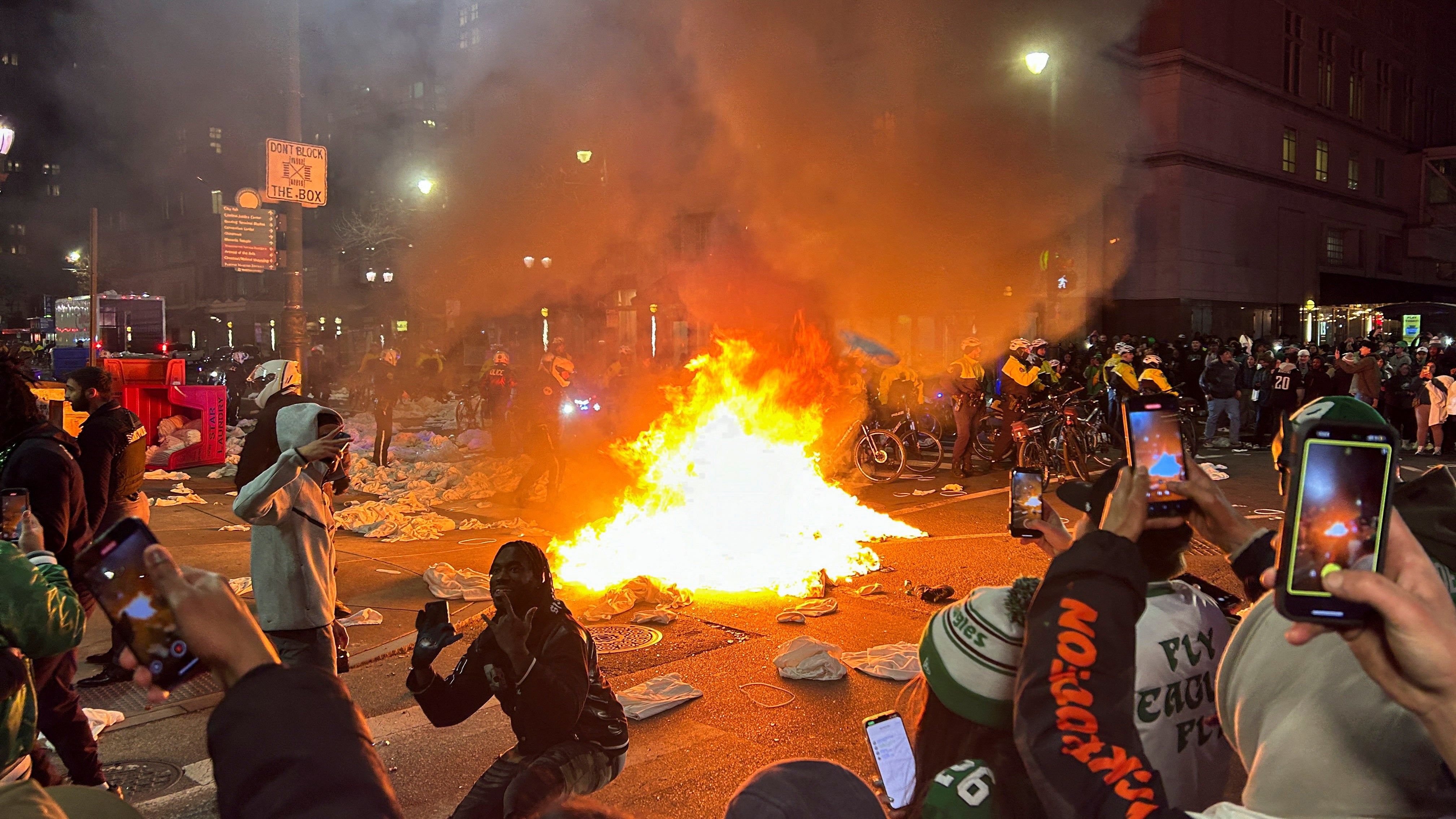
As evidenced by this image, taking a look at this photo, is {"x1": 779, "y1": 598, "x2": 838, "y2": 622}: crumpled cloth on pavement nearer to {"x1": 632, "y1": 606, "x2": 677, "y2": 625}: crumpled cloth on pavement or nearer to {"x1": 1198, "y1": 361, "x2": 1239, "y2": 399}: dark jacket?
{"x1": 632, "y1": 606, "x2": 677, "y2": 625}: crumpled cloth on pavement

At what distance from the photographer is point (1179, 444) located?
1.62 meters

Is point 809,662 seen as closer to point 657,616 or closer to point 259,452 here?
point 657,616

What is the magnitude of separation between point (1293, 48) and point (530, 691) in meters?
35.8

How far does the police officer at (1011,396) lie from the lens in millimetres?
12344

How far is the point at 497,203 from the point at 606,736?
63.5 ft

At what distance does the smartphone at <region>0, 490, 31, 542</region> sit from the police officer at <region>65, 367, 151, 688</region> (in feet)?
6.45

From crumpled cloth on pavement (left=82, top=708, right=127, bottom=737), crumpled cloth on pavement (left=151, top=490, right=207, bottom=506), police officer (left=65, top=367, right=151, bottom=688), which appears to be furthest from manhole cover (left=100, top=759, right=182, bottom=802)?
crumpled cloth on pavement (left=151, top=490, right=207, bottom=506)

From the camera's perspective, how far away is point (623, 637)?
5.86 meters

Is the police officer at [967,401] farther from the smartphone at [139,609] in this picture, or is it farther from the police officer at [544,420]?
the smartphone at [139,609]

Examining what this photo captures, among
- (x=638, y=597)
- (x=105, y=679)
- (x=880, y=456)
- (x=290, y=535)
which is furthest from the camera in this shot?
(x=880, y=456)

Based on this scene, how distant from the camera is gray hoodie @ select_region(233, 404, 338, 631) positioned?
3.82 metres

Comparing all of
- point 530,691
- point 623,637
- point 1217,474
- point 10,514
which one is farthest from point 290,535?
point 1217,474

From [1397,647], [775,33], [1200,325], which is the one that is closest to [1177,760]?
[1397,647]

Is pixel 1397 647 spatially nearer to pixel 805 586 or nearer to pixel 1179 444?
pixel 1179 444
